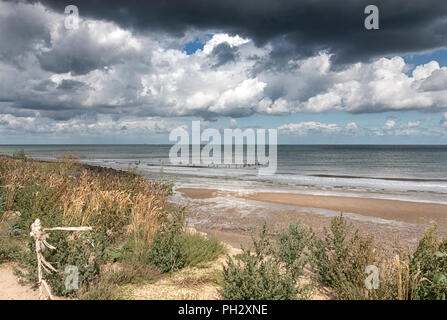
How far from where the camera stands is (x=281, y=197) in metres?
19.5

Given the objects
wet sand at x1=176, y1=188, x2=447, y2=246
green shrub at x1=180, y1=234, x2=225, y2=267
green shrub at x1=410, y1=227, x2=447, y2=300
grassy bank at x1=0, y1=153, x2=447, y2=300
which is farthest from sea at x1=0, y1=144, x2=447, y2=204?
green shrub at x1=410, y1=227, x2=447, y2=300

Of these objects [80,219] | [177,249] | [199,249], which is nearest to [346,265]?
[199,249]

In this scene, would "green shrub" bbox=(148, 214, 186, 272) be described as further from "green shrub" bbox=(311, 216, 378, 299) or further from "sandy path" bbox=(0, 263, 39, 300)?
"green shrub" bbox=(311, 216, 378, 299)

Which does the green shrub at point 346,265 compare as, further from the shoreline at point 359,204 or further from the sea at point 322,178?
the shoreline at point 359,204

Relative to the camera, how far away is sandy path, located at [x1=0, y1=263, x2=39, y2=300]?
480 centimetres

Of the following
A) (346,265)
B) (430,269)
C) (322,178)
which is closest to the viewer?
(430,269)

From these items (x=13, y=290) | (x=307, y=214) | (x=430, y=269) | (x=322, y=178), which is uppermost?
(x=430, y=269)

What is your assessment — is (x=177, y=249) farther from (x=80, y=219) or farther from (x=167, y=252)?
(x=80, y=219)

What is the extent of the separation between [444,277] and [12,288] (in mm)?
6889

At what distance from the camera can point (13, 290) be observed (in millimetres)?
5016

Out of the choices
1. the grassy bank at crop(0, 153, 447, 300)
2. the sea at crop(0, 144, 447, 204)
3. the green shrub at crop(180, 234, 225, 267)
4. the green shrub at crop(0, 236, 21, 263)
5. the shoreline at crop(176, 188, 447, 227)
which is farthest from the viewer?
the sea at crop(0, 144, 447, 204)

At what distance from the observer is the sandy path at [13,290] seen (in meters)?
4.80
